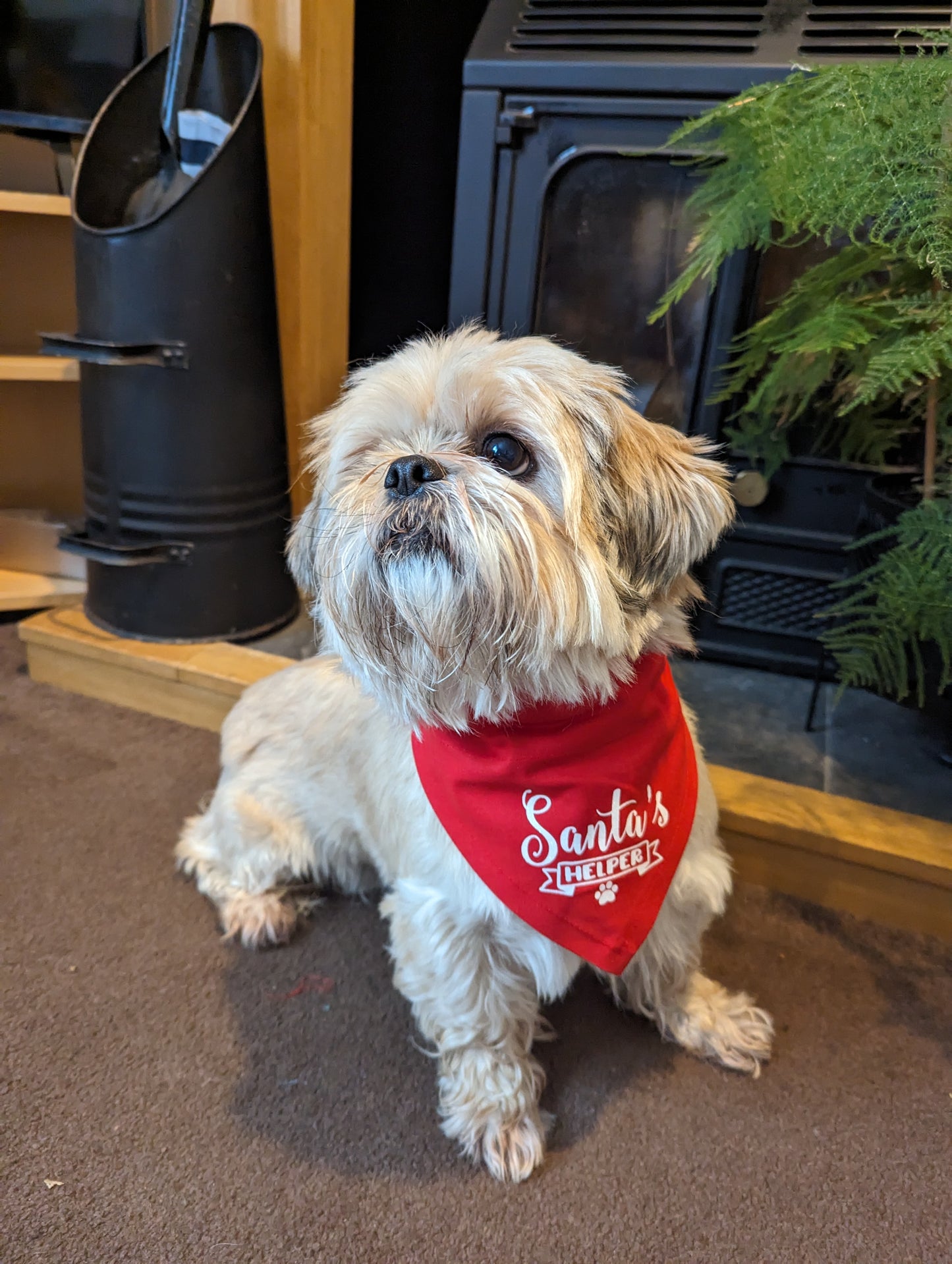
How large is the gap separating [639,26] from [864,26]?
40cm

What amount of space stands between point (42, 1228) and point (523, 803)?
2.33ft

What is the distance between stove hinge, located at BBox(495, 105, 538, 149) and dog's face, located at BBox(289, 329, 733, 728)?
941 millimetres

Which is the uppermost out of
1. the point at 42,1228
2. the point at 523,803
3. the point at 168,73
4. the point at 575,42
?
the point at 575,42

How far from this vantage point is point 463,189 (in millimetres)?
1714

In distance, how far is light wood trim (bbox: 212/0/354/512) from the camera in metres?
1.77

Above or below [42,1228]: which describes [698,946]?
above

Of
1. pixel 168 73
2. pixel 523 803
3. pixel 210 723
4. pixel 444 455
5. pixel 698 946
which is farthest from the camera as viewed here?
pixel 210 723

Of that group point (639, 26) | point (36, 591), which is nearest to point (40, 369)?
point (36, 591)

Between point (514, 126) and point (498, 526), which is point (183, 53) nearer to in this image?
point (514, 126)

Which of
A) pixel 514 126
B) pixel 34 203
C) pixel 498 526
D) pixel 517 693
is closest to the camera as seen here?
pixel 498 526

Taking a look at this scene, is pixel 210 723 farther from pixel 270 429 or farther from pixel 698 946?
pixel 698 946

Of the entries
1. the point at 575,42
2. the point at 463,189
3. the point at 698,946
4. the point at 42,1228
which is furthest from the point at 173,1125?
the point at 575,42

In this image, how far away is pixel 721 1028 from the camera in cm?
115

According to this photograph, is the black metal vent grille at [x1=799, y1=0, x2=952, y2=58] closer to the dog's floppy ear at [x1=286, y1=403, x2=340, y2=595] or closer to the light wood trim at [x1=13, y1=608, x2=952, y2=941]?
the dog's floppy ear at [x1=286, y1=403, x2=340, y2=595]
